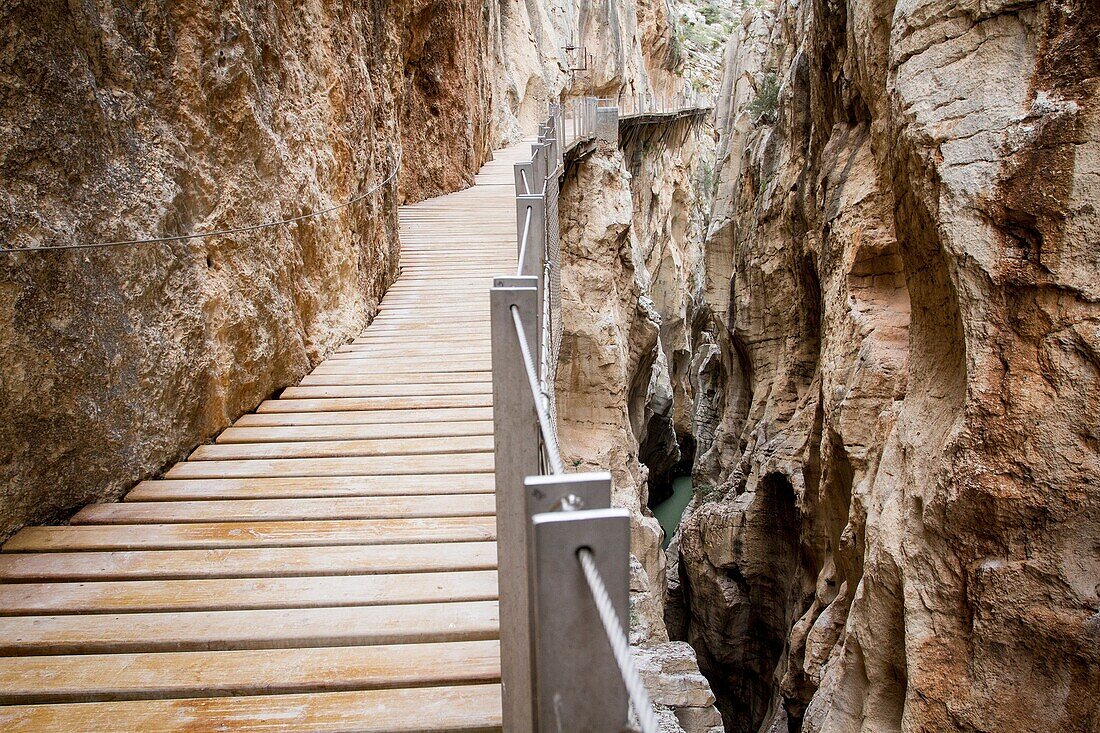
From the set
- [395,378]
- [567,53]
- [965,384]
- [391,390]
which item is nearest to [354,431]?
[391,390]

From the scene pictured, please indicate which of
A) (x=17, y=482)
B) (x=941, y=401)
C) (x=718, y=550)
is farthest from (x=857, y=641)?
(x=718, y=550)

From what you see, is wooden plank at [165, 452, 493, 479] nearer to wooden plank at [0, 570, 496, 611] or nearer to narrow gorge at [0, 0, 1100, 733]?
narrow gorge at [0, 0, 1100, 733]

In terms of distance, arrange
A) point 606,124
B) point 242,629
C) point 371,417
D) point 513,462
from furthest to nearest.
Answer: point 606,124 → point 371,417 → point 242,629 → point 513,462

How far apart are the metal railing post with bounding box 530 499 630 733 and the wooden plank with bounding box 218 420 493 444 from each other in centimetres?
302

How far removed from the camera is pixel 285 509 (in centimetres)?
343

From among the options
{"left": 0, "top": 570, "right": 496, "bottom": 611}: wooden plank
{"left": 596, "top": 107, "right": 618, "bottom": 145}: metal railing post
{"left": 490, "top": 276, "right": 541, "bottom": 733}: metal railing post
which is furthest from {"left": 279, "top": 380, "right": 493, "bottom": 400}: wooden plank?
{"left": 596, "top": 107, "right": 618, "bottom": 145}: metal railing post

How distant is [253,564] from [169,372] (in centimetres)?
128

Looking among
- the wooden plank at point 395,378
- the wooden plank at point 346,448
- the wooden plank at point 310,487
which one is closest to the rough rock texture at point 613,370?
the wooden plank at point 395,378

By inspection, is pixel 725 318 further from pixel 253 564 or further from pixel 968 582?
pixel 253 564

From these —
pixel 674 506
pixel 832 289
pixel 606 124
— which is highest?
pixel 606 124

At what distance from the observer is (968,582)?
12.9ft

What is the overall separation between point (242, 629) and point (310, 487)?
39.9 inches

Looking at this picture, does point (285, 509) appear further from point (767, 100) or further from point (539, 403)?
point (767, 100)

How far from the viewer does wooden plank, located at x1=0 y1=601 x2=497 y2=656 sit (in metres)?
2.61
